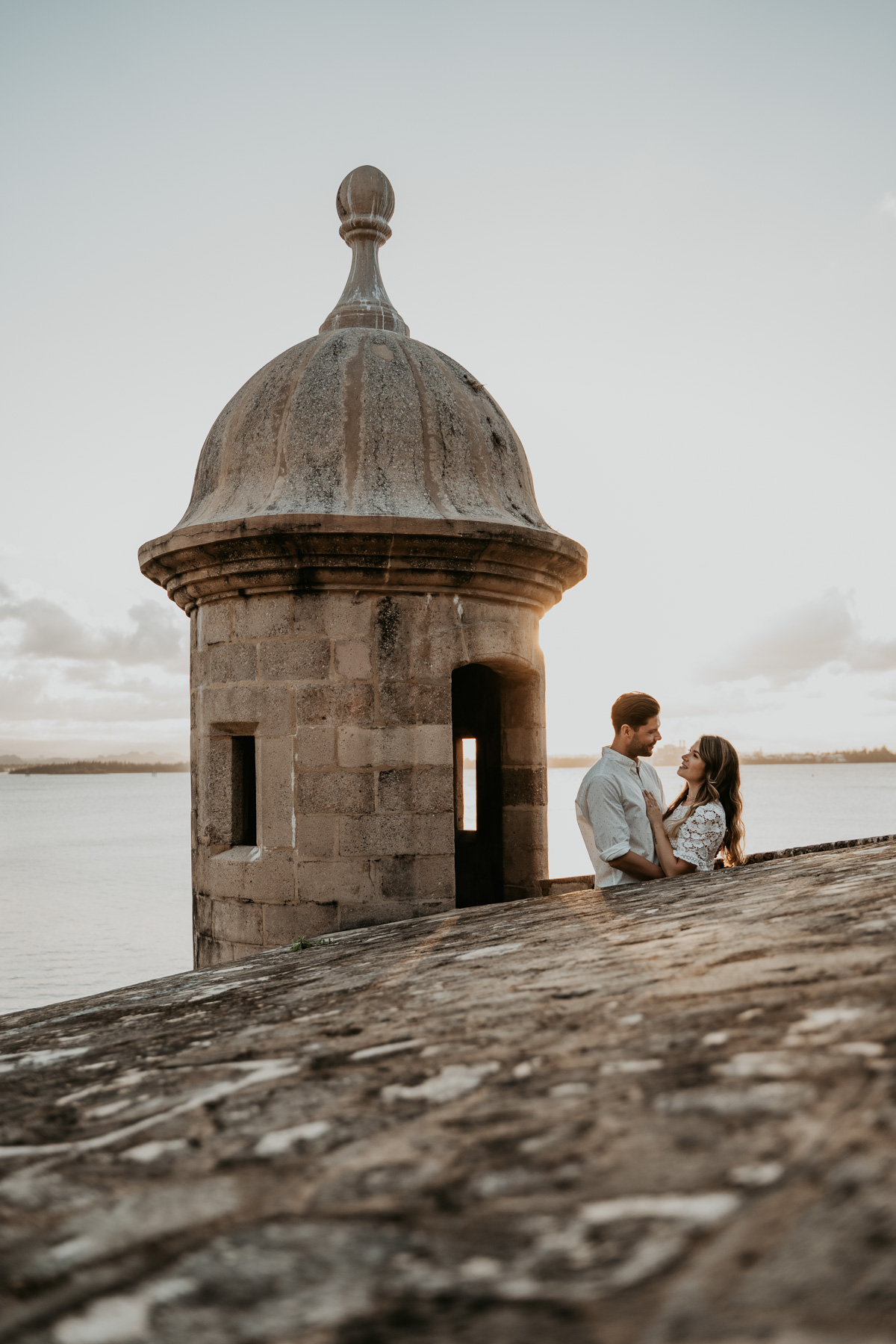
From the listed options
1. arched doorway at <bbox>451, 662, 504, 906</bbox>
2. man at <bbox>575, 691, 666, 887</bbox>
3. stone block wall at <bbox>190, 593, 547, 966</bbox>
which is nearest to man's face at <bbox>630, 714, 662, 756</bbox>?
man at <bbox>575, 691, 666, 887</bbox>

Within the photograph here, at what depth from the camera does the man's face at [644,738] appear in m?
Result: 3.88

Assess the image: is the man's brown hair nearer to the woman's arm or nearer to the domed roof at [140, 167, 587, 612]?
the woman's arm

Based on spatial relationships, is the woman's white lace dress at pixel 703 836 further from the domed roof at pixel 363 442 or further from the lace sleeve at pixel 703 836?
the domed roof at pixel 363 442

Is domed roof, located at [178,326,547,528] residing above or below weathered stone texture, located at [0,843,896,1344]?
above

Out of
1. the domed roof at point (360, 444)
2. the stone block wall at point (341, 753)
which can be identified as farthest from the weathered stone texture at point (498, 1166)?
the domed roof at point (360, 444)

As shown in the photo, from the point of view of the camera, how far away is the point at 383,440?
5031mm

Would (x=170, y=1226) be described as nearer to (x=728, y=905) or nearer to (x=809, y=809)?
(x=728, y=905)

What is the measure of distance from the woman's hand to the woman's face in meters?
0.16

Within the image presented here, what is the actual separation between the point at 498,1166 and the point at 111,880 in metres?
33.8

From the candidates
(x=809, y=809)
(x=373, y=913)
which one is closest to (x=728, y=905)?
(x=373, y=913)

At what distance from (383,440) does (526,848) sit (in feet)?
7.71

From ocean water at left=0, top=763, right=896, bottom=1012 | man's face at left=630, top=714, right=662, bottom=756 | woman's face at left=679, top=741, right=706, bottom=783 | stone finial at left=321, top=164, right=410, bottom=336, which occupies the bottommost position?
ocean water at left=0, top=763, right=896, bottom=1012

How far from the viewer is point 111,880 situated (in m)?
32.4

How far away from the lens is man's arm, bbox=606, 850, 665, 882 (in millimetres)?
3596
